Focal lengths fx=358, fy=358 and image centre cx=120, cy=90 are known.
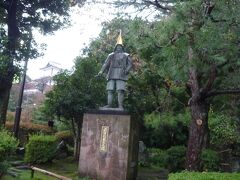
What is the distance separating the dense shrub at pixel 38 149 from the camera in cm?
1269

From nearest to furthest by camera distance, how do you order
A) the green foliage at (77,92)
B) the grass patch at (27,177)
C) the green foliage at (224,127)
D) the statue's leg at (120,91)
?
the grass patch at (27,177), the statue's leg at (120,91), the green foliage at (77,92), the green foliage at (224,127)

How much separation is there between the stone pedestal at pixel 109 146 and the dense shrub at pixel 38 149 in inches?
103

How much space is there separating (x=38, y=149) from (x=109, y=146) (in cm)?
371

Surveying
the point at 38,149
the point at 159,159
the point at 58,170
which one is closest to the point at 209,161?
the point at 159,159

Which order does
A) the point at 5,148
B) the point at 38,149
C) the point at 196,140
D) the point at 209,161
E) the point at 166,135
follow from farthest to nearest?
1. the point at 166,135
2. the point at 38,149
3. the point at 209,161
4. the point at 196,140
5. the point at 5,148

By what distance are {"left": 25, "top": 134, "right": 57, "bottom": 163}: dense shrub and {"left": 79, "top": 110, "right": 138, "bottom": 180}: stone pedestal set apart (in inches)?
103

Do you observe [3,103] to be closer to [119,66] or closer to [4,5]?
[4,5]

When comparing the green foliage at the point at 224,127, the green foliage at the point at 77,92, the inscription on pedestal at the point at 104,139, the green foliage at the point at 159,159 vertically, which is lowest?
the green foliage at the point at 159,159

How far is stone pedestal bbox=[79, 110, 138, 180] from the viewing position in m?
10.0

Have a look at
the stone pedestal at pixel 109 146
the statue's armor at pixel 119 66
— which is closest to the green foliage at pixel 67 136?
the stone pedestal at pixel 109 146

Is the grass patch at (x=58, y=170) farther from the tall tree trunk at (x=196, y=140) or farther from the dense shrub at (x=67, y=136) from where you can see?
the dense shrub at (x=67, y=136)

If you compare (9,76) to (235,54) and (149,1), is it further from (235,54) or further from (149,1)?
(235,54)

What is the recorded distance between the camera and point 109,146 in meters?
10.3

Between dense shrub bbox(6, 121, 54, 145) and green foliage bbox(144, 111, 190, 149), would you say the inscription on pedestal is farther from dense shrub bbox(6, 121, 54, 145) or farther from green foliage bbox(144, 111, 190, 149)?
dense shrub bbox(6, 121, 54, 145)
